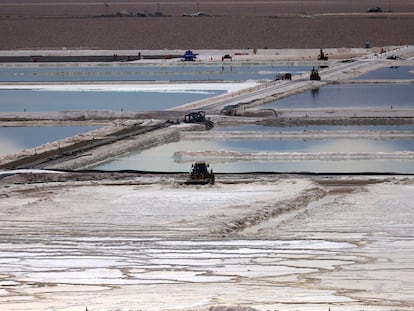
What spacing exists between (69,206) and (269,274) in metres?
7.65

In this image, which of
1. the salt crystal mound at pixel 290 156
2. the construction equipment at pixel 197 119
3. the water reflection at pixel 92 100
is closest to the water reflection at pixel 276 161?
the salt crystal mound at pixel 290 156

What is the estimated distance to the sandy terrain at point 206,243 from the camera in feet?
55.3

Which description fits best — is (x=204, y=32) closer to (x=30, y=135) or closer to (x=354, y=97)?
(x=354, y=97)

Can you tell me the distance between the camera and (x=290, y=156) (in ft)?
104

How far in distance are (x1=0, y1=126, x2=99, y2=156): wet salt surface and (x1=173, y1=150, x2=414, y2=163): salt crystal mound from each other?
4.90 metres

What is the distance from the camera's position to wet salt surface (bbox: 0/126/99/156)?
34.7 meters

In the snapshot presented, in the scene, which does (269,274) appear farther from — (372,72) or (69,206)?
(372,72)

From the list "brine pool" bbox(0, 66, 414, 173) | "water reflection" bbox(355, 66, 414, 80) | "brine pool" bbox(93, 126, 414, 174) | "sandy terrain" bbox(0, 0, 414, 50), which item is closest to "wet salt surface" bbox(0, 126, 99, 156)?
"brine pool" bbox(0, 66, 414, 173)

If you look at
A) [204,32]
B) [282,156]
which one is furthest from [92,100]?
[204,32]

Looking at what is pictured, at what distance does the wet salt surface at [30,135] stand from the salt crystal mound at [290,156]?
4.90 metres

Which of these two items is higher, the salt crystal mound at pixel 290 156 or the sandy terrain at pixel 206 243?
the salt crystal mound at pixel 290 156

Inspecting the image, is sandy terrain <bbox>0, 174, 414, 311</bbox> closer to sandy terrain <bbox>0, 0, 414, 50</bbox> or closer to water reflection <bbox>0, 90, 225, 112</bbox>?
water reflection <bbox>0, 90, 225, 112</bbox>

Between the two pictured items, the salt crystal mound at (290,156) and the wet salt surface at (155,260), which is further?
the salt crystal mound at (290,156)

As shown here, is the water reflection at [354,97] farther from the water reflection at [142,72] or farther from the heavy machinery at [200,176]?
Answer: the heavy machinery at [200,176]
